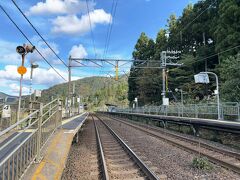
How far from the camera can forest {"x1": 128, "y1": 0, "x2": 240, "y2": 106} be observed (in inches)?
818

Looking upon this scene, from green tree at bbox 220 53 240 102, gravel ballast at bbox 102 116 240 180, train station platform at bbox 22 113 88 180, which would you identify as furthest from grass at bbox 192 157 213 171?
green tree at bbox 220 53 240 102

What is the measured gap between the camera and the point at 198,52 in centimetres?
3412

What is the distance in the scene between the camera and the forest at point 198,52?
2078 cm

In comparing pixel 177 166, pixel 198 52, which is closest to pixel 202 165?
pixel 177 166

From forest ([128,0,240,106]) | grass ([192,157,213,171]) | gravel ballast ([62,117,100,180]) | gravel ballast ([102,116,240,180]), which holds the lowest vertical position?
gravel ballast ([62,117,100,180])

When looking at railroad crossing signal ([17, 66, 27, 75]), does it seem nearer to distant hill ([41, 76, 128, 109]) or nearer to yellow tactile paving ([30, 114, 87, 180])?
yellow tactile paving ([30, 114, 87, 180])

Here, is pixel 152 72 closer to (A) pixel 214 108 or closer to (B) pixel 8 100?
(A) pixel 214 108

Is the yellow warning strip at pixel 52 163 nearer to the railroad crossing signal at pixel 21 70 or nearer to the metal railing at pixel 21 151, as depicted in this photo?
the metal railing at pixel 21 151

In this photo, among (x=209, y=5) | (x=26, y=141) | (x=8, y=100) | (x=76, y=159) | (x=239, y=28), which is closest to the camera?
(x=26, y=141)

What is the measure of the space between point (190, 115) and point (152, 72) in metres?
25.8

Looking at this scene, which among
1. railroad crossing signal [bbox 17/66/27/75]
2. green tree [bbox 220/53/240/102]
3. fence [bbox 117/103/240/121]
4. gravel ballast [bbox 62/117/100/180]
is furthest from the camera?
green tree [bbox 220/53/240/102]

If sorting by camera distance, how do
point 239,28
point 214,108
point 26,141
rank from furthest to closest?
point 239,28 < point 214,108 < point 26,141

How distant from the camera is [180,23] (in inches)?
1622

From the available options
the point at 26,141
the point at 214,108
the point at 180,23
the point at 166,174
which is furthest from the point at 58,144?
the point at 180,23
